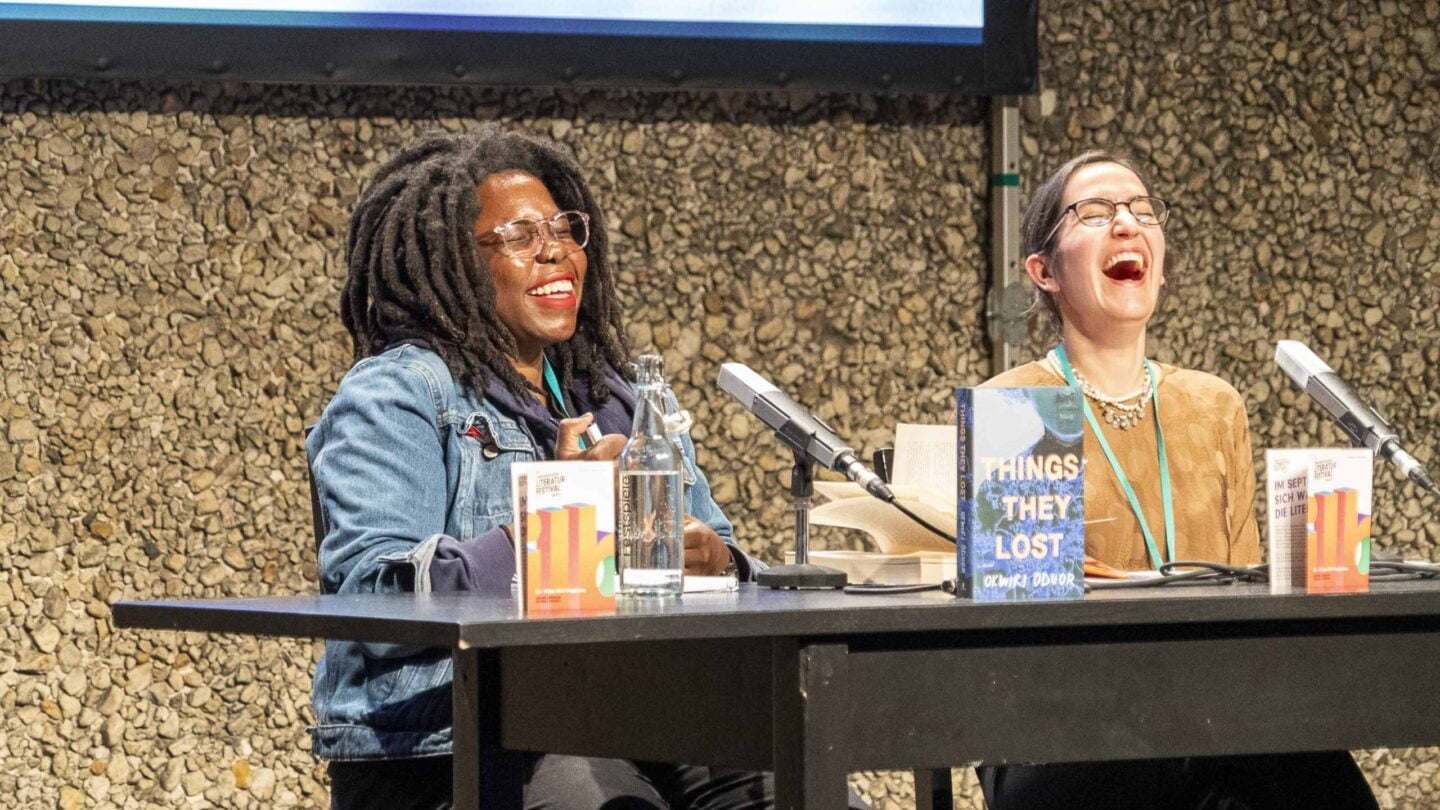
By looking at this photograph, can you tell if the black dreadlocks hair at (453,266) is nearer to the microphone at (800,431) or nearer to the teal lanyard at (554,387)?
the teal lanyard at (554,387)

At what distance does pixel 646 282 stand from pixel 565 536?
222 centimetres

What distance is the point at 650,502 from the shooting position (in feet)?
5.79

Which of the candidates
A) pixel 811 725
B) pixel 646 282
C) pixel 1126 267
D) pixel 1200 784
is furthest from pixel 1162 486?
pixel 646 282

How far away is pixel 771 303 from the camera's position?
3.77 metres

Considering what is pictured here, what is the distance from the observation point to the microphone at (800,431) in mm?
1758

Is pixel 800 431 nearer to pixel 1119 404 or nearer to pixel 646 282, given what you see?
pixel 1119 404

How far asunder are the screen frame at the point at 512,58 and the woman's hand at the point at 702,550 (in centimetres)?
168

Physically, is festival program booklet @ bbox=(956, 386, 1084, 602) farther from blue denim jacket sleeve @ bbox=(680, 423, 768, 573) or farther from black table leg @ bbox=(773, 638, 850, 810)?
blue denim jacket sleeve @ bbox=(680, 423, 768, 573)

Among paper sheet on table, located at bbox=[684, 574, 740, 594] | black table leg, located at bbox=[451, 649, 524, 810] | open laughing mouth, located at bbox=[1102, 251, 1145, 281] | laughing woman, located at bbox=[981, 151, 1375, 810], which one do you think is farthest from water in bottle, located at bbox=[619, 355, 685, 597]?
open laughing mouth, located at bbox=[1102, 251, 1145, 281]

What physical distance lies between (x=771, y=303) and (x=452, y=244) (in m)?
1.48

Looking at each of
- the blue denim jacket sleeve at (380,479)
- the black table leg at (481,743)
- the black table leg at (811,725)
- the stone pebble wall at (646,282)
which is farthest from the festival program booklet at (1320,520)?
the stone pebble wall at (646,282)

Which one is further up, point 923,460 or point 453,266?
point 453,266

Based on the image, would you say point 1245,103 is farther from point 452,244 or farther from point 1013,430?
point 1013,430

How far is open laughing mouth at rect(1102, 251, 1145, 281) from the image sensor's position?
253cm
